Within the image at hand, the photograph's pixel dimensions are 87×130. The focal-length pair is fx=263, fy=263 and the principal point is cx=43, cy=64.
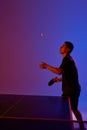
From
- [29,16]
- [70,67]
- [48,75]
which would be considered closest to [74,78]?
[70,67]

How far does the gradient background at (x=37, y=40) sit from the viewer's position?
4.34 meters

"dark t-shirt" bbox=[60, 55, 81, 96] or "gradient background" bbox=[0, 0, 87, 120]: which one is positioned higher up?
"gradient background" bbox=[0, 0, 87, 120]

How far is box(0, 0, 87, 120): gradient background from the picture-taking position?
434cm

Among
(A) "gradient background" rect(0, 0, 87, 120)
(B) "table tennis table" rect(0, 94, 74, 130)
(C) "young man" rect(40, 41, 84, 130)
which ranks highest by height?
(A) "gradient background" rect(0, 0, 87, 120)

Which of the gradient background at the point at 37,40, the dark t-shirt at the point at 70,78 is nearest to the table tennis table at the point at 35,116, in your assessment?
the dark t-shirt at the point at 70,78

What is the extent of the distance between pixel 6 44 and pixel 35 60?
1.91 ft

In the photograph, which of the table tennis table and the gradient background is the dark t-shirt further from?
the gradient background

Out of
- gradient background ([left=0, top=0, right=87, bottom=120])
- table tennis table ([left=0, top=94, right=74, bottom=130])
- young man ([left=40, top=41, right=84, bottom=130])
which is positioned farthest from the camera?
gradient background ([left=0, top=0, right=87, bottom=120])

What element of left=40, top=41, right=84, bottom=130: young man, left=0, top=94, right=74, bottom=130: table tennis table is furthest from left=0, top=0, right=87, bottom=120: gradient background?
left=0, top=94, right=74, bottom=130: table tennis table

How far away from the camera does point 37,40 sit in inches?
176

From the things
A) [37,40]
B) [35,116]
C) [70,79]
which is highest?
[37,40]

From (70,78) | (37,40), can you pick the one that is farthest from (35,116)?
(37,40)

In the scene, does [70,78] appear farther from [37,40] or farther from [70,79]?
[37,40]

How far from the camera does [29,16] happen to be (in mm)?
4496
